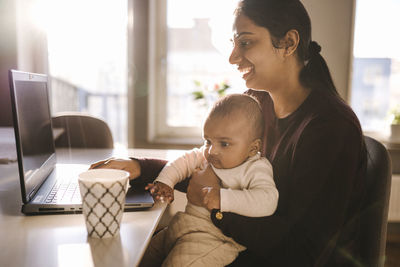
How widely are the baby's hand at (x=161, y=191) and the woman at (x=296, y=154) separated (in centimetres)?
6

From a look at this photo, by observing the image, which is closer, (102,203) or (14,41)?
(102,203)

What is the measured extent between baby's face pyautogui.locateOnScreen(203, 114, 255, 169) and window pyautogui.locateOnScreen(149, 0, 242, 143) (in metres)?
1.65

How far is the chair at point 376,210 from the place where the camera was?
2.76 ft

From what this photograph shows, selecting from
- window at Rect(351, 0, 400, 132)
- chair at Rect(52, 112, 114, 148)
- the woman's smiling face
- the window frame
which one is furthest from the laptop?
window at Rect(351, 0, 400, 132)

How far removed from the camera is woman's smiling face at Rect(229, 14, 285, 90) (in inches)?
37.4

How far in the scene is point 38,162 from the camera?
958 mm

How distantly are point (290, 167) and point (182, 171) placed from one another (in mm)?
313

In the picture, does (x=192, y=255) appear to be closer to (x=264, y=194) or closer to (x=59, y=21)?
(x=264, y=194)

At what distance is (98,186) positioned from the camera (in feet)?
2.07

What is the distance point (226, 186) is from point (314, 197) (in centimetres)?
24

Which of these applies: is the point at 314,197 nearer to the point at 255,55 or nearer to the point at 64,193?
the point at 255,55

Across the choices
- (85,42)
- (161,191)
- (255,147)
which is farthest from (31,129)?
(85,42)

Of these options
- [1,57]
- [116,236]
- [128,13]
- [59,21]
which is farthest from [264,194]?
[59,21]

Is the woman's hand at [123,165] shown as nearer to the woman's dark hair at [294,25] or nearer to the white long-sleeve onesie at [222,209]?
the white long-sleeve onesie at [222,209]
